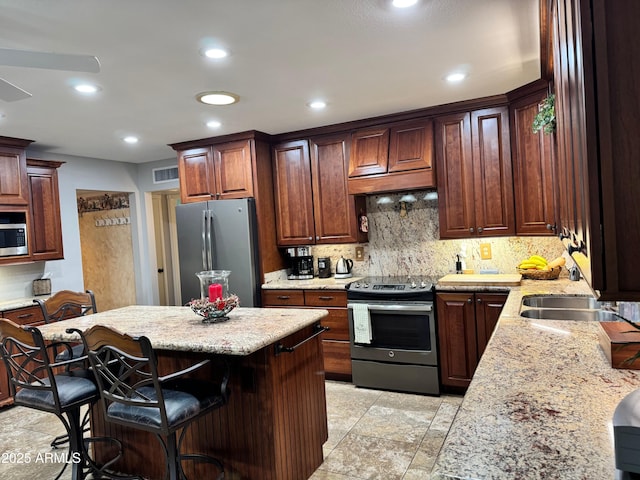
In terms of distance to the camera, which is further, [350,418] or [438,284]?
[438,284]

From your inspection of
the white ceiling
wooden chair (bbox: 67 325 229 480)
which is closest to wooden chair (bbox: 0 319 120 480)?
wooden chair (bbox: 67 325 229 480)

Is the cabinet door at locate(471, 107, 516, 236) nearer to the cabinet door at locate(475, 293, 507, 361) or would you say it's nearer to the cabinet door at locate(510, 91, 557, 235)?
the cabinet door at locate(510, 91, 557, 235)

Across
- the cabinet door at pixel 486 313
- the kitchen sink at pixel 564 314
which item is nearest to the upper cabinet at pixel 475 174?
the cabinet door at pixel 486 313

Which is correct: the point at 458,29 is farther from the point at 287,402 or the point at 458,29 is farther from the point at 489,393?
the point at 287,402

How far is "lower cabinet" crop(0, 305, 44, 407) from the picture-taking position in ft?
12.1

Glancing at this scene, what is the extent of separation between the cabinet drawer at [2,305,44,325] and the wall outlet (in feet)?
13.5

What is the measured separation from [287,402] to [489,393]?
3.99 ft

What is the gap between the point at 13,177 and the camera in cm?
399

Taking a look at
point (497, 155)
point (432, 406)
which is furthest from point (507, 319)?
point (497, 155)

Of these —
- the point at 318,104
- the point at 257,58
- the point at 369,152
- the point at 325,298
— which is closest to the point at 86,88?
the point at 257,58

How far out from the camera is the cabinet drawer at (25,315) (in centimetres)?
375

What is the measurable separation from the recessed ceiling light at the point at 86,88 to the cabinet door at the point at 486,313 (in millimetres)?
3115

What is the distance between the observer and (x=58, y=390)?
2.16 metres

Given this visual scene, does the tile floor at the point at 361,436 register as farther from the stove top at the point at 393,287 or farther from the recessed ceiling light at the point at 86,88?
the recessed ceiling light at the point at 86,88
